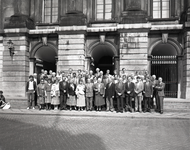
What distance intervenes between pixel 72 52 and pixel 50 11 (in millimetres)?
5161

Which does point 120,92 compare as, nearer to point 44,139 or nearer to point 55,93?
point 55,93

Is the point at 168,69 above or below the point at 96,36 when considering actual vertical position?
below

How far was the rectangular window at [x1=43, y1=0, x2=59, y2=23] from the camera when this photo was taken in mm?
18609

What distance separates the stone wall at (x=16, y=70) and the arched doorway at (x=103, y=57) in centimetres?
568

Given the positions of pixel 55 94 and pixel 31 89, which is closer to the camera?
pixel 55 94

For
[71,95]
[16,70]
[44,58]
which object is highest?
[44,58]

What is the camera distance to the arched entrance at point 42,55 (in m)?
17.8

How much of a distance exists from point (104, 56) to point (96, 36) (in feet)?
15.0

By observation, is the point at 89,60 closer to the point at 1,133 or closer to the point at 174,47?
the point at 174,47

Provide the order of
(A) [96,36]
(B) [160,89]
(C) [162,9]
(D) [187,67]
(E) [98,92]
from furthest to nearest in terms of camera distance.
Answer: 1. (C) [162,9]
2. (A) [96,36]
3. (D) [187,67]
4. (E) [98,92]
5. (B) [160,89]

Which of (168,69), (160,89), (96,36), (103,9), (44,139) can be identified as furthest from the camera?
(103,9)

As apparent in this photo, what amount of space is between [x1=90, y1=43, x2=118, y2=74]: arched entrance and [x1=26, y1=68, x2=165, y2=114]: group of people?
177 inches

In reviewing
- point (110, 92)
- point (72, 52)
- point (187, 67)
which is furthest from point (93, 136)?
point (187, 67)

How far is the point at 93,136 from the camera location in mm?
6773
